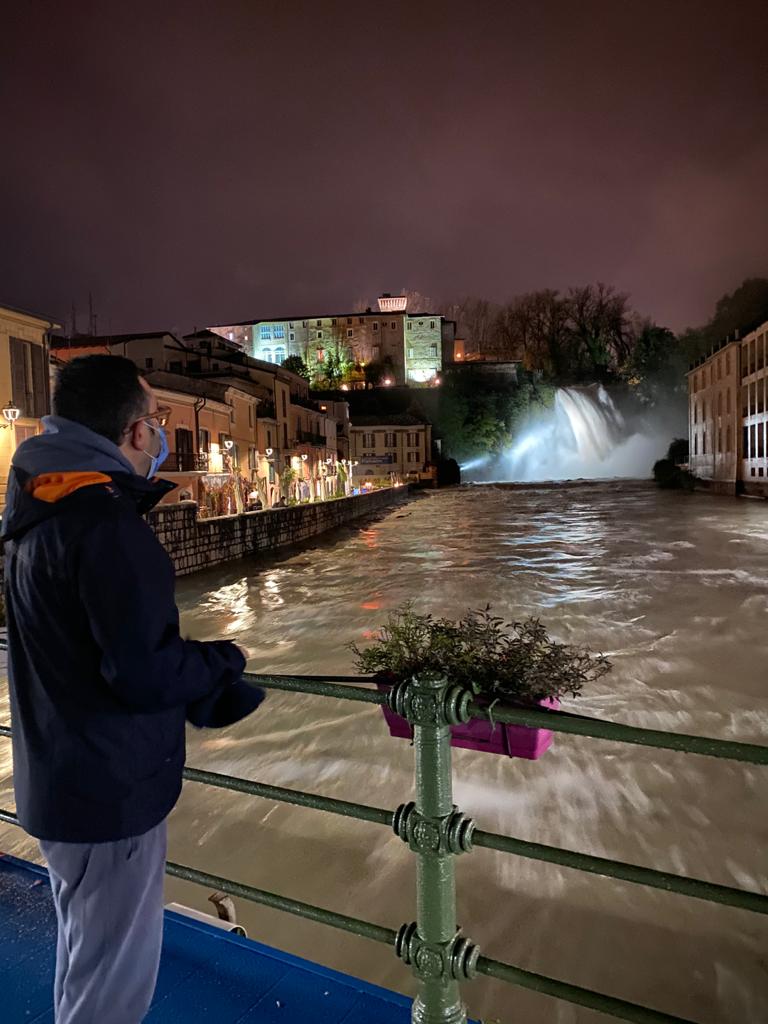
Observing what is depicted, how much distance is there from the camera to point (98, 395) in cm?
188

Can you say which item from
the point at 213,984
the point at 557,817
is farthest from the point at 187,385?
the point at 213,984

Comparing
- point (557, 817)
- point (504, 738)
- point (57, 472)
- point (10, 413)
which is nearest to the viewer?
point (57, 472)

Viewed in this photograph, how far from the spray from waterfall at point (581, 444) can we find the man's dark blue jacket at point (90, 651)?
8128 cm

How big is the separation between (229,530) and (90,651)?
21794 millimetres

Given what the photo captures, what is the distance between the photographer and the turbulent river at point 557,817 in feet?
15.0

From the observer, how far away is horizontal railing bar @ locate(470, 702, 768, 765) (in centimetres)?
163

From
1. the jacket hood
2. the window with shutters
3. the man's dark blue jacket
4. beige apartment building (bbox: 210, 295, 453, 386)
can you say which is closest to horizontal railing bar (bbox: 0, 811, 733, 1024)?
the man's dark blue jacket

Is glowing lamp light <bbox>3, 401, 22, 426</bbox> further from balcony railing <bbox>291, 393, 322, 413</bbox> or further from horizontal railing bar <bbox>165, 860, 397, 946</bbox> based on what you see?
balcony railing <bbox>291, 393, 322, 413</bbox>

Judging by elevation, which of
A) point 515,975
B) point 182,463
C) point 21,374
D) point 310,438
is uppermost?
point 21,374

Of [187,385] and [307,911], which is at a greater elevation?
[187,385]

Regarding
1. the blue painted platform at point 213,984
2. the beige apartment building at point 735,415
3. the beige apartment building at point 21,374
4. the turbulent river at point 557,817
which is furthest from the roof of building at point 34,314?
the beige apartment building at point 735,415

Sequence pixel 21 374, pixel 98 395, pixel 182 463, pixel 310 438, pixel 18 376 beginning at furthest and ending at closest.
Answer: pixel 310 438 → pixel 182 463 → pixel 21 374 → pixel 18 376 → pixel 98 395

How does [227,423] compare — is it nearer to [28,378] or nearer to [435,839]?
[28,378]

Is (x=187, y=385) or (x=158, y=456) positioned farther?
(x=187, y=385)
